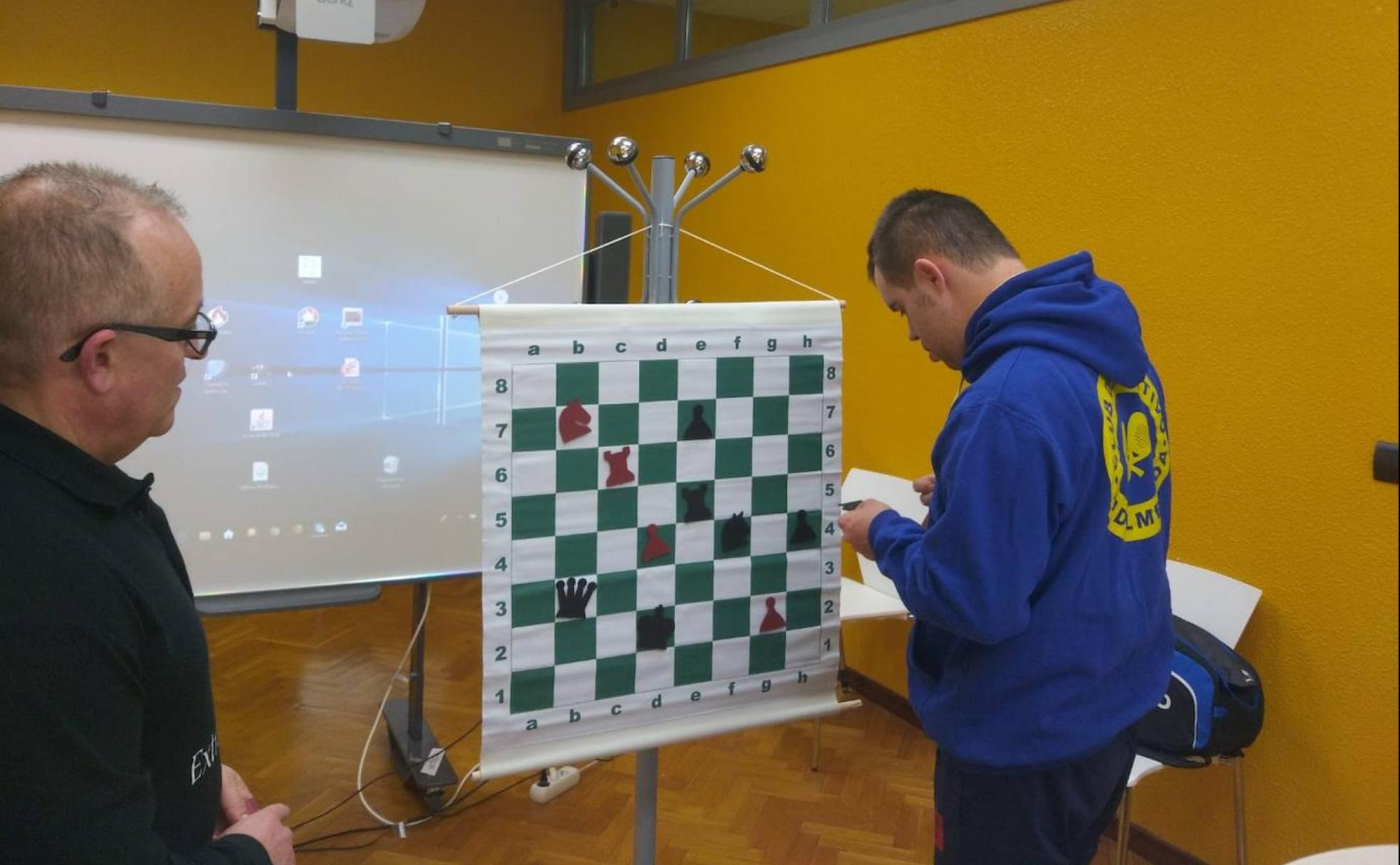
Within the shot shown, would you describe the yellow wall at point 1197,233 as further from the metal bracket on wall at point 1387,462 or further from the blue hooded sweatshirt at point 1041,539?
the blue hooded sweatshirt at point 1041,539

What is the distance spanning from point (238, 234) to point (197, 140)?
8.6 inches

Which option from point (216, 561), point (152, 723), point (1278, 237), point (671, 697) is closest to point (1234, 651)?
point (1278, 237)

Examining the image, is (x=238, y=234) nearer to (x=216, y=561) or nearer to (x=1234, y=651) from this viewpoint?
(x=216, y=561)

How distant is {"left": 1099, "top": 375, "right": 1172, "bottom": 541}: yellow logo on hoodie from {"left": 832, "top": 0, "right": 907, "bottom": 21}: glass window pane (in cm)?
241

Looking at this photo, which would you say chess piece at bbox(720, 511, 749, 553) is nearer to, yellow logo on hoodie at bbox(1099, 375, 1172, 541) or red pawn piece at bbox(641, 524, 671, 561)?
red pawn piece at bbox(641, 524, 671, 561)

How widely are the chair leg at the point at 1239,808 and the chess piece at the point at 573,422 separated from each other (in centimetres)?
165

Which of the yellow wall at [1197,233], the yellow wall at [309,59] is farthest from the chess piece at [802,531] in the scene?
the yellow wall at [309,59]

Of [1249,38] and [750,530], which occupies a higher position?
[1249,38]

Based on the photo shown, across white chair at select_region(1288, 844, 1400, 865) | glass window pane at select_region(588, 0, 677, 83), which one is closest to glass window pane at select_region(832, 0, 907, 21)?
glass window pane at select_region(588, 0, 677, 83)

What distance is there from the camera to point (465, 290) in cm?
255

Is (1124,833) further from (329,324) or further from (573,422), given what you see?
(329,324)

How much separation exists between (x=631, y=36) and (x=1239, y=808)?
15.3 feet

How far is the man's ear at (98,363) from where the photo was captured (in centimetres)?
104

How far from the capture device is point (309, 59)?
5004 millimetres
